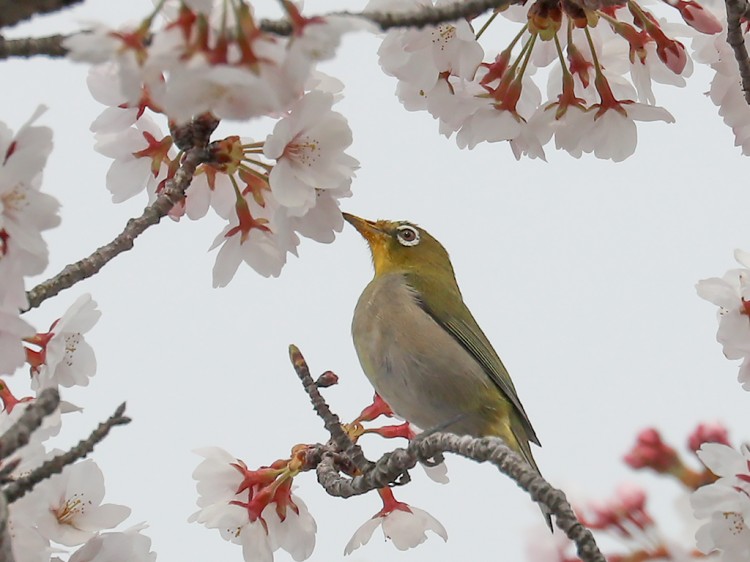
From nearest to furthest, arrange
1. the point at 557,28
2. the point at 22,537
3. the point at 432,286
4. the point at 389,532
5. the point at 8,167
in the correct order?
the point at 8,167
the point at 22,537
the point at 557,28
the point at 389,532
the point at 432,286

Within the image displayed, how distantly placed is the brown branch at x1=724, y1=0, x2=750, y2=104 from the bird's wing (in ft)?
6.58

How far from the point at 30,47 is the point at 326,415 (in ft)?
4.11

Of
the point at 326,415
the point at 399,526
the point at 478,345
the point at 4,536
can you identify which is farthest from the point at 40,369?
the point at 478,345

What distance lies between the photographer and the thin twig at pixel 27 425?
145 cm

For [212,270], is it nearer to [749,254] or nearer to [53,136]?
[53,136]

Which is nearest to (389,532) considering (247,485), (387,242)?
(247,485)

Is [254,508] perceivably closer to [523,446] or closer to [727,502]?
[727,502]

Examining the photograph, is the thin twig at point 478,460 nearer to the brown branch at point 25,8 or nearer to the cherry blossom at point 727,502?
the cherry blossom at point 727,502

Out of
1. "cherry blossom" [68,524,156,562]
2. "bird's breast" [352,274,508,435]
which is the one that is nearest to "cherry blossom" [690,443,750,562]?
"cherry blossom" [68,524,156,562]

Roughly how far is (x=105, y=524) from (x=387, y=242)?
9.16 feet

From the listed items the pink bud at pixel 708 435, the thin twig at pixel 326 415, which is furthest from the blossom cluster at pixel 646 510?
the thin twig at pixel 326 415

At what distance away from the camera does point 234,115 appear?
1.43 meters

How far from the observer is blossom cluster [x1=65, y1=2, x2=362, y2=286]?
1.37 m

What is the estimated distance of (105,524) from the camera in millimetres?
2219
